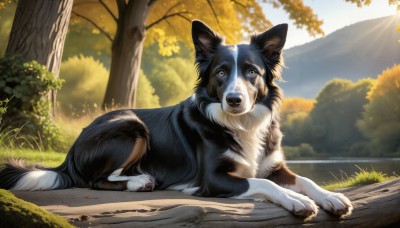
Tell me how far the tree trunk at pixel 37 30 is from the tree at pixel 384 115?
12658 millimetres

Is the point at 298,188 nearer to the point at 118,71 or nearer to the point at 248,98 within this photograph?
the point at 248,98

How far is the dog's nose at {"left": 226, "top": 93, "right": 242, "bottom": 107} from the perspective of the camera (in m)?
4.08

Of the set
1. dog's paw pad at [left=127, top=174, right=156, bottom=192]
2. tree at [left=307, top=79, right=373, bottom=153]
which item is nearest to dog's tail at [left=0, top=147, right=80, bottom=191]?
dog's paw pad at [left=127, top=174, right=156, bottom=192]

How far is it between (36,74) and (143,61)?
20.7 m

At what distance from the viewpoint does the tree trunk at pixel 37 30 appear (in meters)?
8.66

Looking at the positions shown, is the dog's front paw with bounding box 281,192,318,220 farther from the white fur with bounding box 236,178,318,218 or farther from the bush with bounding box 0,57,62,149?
the bush with bounding box 0,57,62,149

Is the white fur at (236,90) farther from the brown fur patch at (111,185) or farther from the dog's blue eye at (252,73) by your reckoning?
the brown fur patch at (111,185)

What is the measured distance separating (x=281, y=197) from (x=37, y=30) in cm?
646

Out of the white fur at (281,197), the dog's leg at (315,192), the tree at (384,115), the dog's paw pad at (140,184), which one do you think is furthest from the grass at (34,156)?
the tree at (384,115)

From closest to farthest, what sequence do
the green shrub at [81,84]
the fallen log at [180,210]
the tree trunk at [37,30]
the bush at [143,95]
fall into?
the fallen log at [180,210] < the tree trunk at [37,30] < the green shrub at [81,84] < the bush at [143,95]

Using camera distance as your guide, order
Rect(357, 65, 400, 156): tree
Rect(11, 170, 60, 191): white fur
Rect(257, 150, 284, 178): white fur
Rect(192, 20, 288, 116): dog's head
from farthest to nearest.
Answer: Rect(357, 65, 400, 156): tree
Rect(257, 150, 284, 178): white fur
Rect(11, 170, 60, 191): white fur
Rect(192, 20, 288, 116): dog's head

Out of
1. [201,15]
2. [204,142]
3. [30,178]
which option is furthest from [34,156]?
[201,15]

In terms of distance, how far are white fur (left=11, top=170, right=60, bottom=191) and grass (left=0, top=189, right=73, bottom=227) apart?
1661 millimetres

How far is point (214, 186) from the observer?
4.25 metres
